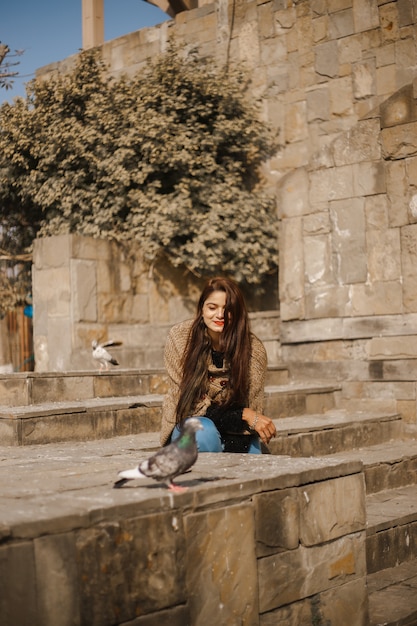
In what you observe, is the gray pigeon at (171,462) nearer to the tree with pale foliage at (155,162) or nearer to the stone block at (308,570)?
the stone block at (308,570)

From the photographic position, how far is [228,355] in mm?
4309

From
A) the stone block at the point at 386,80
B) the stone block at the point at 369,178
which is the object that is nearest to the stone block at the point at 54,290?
the stone block at the point at 369,178

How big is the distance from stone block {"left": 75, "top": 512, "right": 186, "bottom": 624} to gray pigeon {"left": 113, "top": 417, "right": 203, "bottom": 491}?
0.43 feet

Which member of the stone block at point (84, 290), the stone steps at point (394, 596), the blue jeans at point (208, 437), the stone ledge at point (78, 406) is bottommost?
the stone steps at point (394, 596)

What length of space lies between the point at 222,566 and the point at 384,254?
4725 mm

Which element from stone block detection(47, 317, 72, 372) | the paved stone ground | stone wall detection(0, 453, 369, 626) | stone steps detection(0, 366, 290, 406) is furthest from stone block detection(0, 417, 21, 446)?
stone block detection(47, 317, 72, 372)

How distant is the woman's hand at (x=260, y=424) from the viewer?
412 centimetres

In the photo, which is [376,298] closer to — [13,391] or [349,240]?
[349,240]

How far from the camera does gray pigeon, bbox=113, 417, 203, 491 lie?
2.86 metres

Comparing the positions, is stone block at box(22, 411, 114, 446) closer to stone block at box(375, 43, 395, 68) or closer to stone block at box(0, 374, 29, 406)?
stone block at box(0, 374, 29, 406)

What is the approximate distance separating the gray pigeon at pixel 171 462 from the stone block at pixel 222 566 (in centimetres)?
16

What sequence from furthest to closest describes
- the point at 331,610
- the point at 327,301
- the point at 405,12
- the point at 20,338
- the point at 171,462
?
1. the point at 20,338
2. the point at 405,12
3. the point at 327,301
4. the point at 331,610
5. the point at 171,462

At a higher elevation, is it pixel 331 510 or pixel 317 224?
pixel 317 224

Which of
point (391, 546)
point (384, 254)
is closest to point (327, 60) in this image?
point (384, 254)
